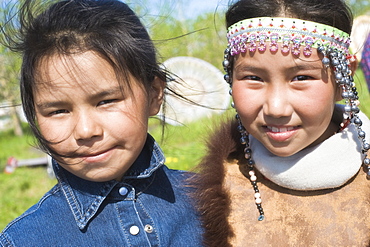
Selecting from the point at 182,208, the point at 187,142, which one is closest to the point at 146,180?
the point at 182,208

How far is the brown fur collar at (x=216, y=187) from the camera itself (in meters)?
1.76

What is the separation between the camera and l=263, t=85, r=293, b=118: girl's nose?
1.53 meters

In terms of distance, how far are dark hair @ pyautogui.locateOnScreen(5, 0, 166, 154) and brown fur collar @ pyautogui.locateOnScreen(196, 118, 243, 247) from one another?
1.38 feet

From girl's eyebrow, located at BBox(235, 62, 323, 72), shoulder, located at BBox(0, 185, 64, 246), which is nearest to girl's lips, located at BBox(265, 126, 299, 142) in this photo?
girl's eyebrow, located at BBox(235, 62, 323, 72)

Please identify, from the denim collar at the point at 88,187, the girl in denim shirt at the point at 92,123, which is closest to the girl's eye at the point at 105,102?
the girl in denim shirt at the point at 92,123

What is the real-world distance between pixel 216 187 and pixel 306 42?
696 millimetres

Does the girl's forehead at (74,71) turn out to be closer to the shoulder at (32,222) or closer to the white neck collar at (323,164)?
the shoulder at (32,222)

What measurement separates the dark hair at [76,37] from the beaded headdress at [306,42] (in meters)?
0.40

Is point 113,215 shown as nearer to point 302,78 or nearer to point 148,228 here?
point 148,228

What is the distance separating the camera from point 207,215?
5.98 ft

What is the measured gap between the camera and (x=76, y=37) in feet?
5.25

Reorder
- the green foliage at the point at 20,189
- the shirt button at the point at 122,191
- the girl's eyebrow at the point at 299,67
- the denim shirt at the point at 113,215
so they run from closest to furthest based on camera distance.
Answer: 1. the girl's eyebrow at the point at 299,67
2. the denim shirt at the point at 113,215
3. the shirt button at the point at 122,191
4. the green foliage at the point at 20,189

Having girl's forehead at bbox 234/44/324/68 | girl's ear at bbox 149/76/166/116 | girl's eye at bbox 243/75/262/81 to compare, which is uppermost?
girl's forehead at bbox 234/44/324/68

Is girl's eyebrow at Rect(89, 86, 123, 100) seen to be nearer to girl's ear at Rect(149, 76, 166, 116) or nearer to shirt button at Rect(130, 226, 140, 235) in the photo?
girl's ear at Rect(149, 76, 166, 116)
